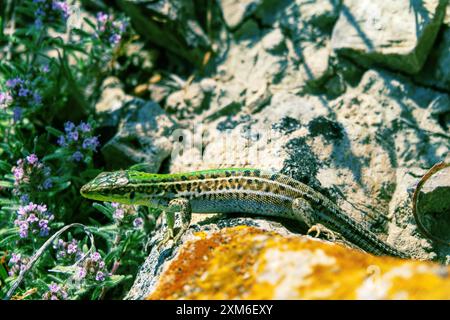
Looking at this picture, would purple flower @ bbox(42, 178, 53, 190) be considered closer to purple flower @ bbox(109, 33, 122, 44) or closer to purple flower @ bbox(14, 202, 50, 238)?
purple flower @ bbox(14, 202, 50, 238)

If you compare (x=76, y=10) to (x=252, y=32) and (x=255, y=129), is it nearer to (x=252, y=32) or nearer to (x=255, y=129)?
(x=252, y=32)

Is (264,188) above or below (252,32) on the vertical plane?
below

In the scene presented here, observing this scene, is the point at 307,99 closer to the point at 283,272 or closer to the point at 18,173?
the point at 18,173

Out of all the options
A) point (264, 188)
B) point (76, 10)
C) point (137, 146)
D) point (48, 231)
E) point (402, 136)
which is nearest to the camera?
point (264, 188)

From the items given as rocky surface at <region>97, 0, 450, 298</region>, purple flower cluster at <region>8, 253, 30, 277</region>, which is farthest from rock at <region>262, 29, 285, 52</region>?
purple flower cluster at <region>8, 253, 30, 277</region>
